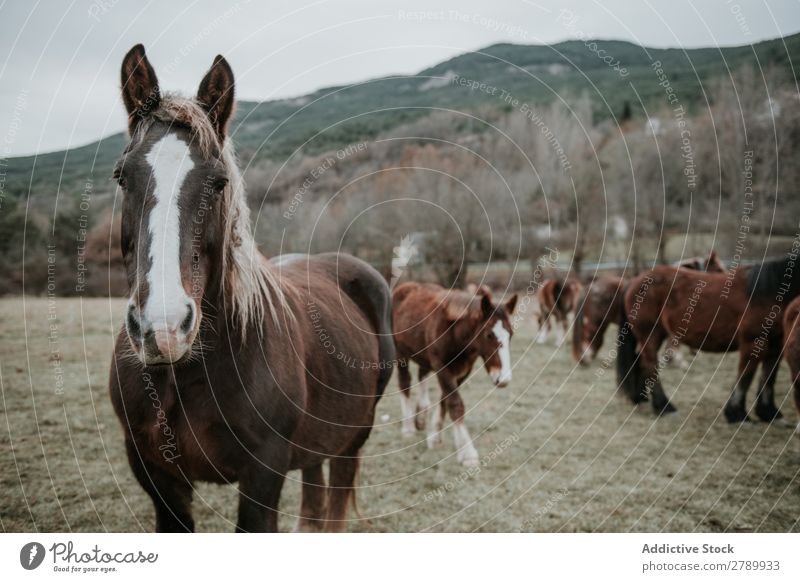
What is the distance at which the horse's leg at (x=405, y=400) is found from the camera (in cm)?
700

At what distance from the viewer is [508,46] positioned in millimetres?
6578

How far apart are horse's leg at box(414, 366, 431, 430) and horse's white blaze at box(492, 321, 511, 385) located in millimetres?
1510

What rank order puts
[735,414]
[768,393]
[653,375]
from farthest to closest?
[653,375], [768,393], [735,414]

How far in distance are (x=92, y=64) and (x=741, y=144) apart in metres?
9.44

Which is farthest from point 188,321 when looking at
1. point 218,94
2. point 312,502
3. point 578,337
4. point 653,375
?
point 578,337

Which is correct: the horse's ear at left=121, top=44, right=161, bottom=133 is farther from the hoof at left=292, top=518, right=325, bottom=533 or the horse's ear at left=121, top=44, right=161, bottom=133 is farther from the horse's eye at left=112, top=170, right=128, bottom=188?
the hoof at left=292, top=518, right=325, bottom=533

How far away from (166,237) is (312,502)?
288 centimetres

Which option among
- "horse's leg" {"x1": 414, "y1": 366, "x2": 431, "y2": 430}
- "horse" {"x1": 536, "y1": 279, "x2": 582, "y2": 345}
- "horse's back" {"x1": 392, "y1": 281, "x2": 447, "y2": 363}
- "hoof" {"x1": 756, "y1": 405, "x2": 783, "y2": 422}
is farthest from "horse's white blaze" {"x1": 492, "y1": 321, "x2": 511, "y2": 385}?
"horse" {"x1": 536, "y1": 279, "x2": 582, "y2": 345}

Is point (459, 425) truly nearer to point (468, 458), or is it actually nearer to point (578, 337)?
point (468, 458)

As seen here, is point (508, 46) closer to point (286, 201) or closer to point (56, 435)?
point (286, 201)

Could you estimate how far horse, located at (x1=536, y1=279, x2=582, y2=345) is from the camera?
13.6m

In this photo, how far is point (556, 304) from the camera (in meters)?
13.9

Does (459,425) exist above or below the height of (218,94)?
below
